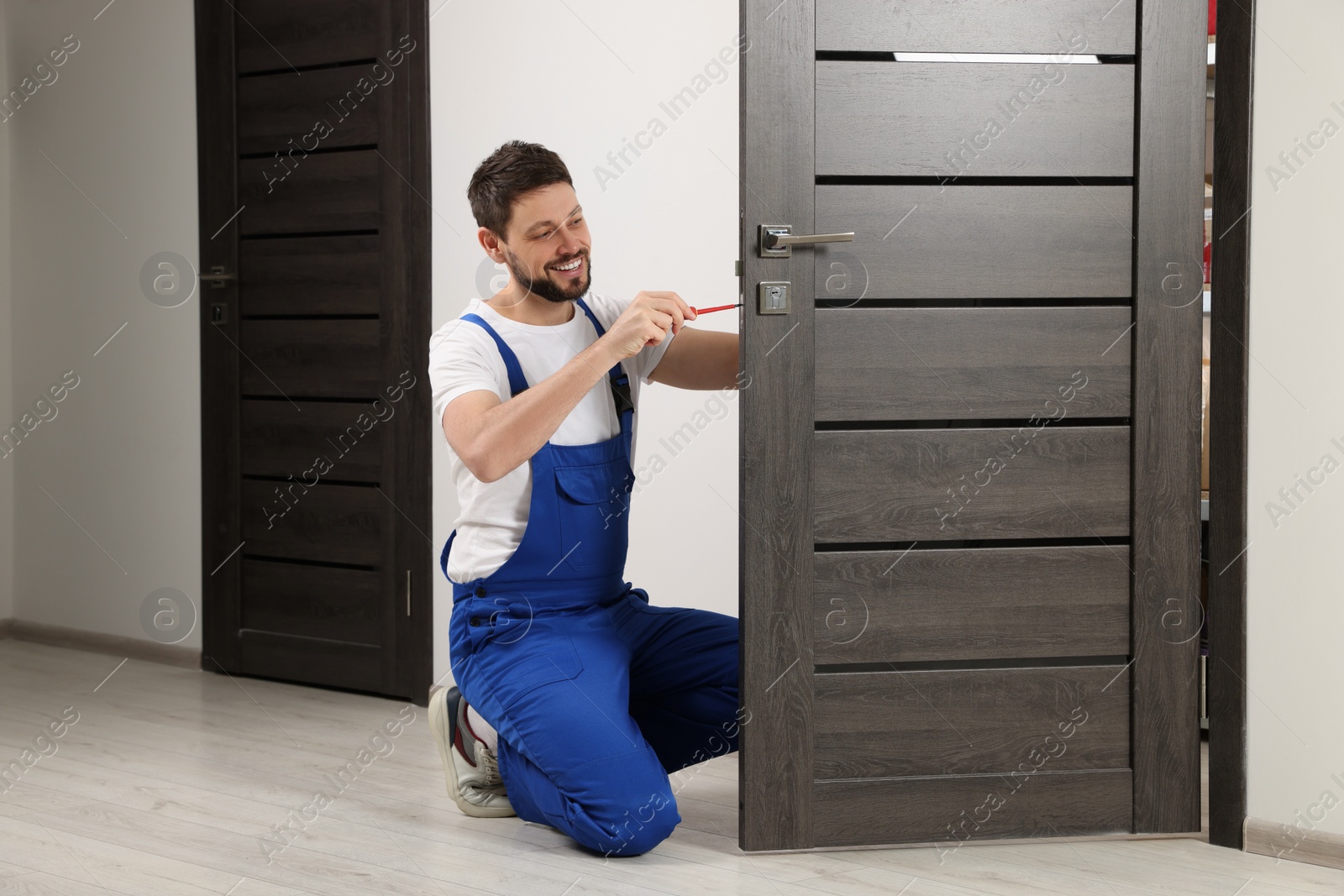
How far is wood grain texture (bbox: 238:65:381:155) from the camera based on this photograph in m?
2.94

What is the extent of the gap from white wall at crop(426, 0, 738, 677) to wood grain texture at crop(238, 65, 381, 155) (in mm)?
253

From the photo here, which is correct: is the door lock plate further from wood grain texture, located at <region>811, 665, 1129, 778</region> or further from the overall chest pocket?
wood grain texture, located at <region>811, 665, 1129, 778</region>

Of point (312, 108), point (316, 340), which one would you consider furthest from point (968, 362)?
point (312, 108)

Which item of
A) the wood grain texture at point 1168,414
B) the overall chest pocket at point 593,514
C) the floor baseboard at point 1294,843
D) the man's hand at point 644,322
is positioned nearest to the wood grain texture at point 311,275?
the overall chest pocket at point 593,514

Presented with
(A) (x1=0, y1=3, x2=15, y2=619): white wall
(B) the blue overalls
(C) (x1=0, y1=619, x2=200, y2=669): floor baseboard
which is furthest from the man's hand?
(A) (x1=0, y1=3, x2=15, y2=619): white wall

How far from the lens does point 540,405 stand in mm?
1876

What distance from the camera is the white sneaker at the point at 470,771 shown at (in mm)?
2135

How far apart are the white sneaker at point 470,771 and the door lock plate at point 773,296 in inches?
34.7

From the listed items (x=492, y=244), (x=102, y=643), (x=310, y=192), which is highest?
(x=310, y=192)

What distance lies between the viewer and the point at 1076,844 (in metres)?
1.99

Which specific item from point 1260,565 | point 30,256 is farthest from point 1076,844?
point 30,256

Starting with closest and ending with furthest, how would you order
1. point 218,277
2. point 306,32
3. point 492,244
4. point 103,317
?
1. point 492,244
2. point 306,32
3. point 218,277
4. point 103,317

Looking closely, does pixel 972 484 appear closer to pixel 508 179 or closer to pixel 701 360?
pixel 701 360

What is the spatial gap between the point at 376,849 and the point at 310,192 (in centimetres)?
174
